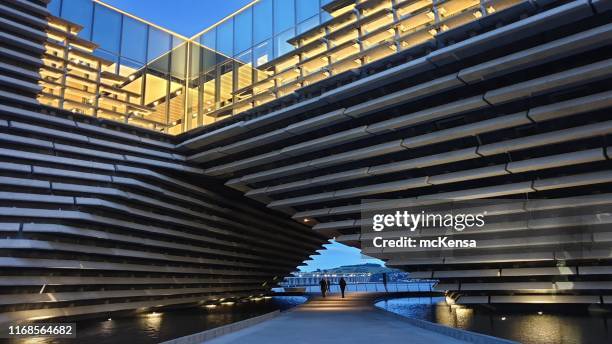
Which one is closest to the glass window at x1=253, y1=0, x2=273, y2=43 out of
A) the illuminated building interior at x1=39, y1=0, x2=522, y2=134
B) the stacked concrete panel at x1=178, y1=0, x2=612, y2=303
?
the illuminated building interior at x1=39, y1=0, x2=522, y2=134

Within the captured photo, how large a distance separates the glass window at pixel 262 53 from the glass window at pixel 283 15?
597mm

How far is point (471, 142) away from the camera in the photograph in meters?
11.4

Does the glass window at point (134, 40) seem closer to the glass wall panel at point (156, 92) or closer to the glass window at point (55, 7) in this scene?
the glass wall panel at point (156, 92)

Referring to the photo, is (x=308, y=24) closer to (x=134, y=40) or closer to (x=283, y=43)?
(x=283, y=43)

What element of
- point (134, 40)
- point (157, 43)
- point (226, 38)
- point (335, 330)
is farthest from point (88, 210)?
point (226, 38)

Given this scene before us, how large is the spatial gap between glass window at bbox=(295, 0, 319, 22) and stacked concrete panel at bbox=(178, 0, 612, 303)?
3245 mm

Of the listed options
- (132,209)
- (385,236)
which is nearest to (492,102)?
(385,236)

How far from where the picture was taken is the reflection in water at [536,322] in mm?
9242

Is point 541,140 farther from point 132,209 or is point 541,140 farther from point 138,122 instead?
point 138,122

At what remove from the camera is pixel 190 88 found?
1875cm

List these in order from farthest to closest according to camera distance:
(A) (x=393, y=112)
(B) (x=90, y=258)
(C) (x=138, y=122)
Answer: (C) (x=138, y=122) < (B) (x=90, y=258) < (A) (x=393, y=112)

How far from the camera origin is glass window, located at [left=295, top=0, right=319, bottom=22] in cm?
1479

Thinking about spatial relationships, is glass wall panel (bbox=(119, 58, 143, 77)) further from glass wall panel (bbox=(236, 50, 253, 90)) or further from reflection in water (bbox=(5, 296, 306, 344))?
reflection in water (bbox=(5, 296, 306, 344))

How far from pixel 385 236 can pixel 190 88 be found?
9819 mm
